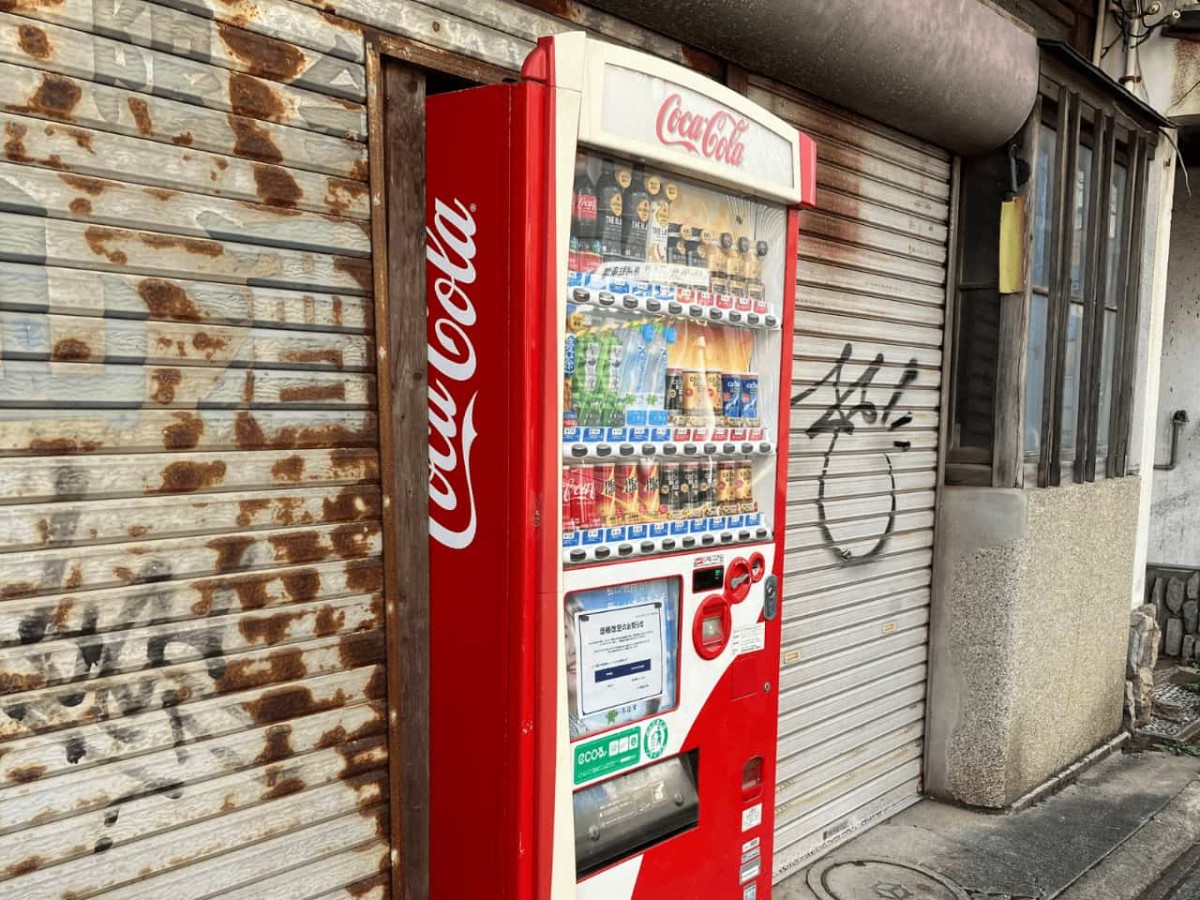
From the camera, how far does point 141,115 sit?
2.16 meters

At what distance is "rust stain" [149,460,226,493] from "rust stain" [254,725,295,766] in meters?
0.68

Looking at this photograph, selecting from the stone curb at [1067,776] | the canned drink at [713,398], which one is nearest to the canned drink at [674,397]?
the canned drink at [713,398]

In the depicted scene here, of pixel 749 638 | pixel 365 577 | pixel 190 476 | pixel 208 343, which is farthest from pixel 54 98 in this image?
pixel 749 638

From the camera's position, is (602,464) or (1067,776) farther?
(1067,776)

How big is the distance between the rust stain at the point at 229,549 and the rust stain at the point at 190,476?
0.15 metres

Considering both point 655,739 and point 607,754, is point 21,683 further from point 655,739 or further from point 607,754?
point 655,739

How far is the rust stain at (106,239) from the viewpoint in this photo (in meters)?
2.11

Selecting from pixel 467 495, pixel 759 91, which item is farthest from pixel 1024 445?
pixel 467 495

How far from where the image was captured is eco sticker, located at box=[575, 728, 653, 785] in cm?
245

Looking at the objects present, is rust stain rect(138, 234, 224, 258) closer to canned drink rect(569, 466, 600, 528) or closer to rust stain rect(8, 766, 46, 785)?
canned drink rect(569, 466, 600, 528)

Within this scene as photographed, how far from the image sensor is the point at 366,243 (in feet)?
8.45

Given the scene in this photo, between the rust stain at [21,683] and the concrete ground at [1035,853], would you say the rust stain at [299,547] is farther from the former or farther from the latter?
the concrete ground at [1035,853]

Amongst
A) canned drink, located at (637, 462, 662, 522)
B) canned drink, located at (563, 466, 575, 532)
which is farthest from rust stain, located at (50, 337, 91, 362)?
canned drink, located at (637, 462, 662, 522)

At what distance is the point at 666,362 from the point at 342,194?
102cm
